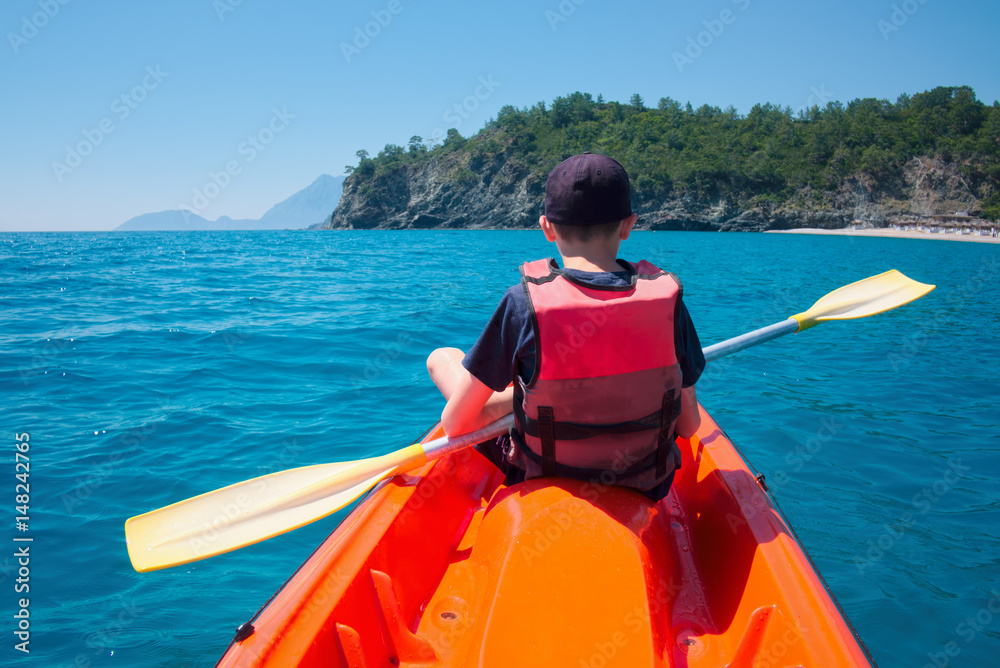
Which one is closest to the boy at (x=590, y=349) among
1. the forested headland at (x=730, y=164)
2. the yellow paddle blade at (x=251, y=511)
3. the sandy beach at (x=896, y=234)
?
the yellow paddle blade at (x=251, y=511)

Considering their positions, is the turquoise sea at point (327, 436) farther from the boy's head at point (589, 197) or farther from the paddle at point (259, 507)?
the boy's head at point (589, 197)

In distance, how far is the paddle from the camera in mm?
2023

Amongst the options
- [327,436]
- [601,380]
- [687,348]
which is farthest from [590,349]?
[327,436]

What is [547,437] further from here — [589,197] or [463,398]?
[589,197]

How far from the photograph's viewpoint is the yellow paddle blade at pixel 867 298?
3.44 meters

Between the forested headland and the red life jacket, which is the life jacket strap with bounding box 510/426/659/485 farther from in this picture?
the forested headland

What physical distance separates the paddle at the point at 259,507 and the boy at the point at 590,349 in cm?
45

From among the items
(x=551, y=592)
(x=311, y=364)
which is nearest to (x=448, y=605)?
(x=551, y=592)

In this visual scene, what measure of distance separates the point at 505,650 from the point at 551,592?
166 mm

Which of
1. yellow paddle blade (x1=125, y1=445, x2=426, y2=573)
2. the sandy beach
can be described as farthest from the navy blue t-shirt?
the sandy beach

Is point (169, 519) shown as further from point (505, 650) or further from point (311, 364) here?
point (311, 364)

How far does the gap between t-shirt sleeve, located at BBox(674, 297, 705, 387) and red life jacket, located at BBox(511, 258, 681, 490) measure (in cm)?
7

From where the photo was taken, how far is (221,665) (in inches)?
50.6

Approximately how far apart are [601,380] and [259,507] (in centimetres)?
149
